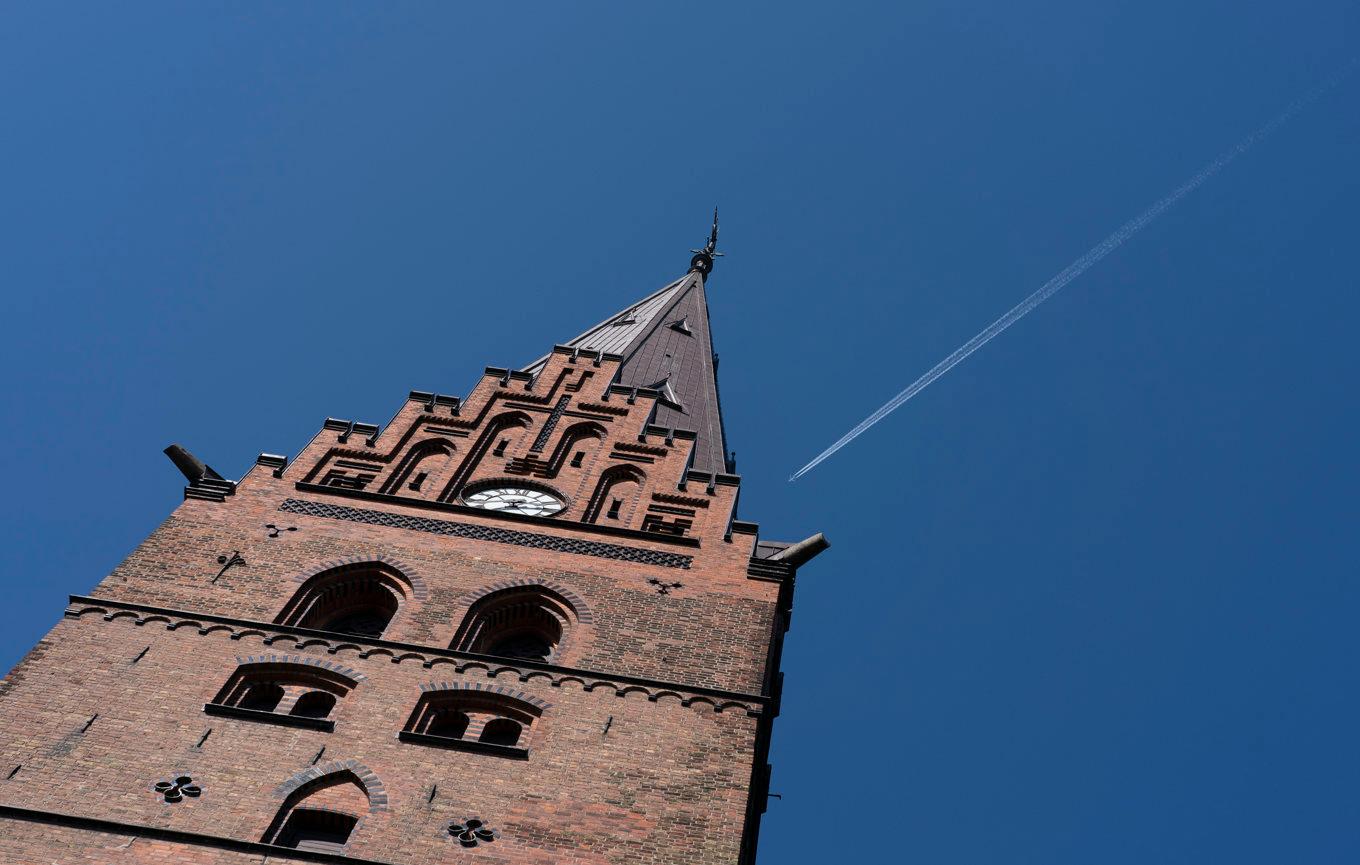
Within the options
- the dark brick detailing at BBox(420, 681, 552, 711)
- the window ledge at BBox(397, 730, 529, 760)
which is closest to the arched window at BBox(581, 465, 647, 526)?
the dark brick detailing at BBox(420, 681, 552, 711)

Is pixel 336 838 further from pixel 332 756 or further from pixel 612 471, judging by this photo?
pixel 612 471

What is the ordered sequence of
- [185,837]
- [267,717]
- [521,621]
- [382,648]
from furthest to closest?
[521,621] → [382,648] → [267,717] → [185,837]

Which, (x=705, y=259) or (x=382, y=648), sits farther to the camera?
(x=705, y=259)

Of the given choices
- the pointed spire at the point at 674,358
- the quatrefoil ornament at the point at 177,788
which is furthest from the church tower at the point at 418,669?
the pointed spire at the point at 674,358

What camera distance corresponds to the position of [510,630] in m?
24.9

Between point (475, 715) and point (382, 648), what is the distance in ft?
6.05

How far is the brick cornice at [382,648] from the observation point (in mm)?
22453

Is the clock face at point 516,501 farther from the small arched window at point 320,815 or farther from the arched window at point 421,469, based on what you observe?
the small arched window at point 320,815

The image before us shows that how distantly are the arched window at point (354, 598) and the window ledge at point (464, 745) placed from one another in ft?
11.1

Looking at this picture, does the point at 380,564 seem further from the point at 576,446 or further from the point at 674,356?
the point at 674,356

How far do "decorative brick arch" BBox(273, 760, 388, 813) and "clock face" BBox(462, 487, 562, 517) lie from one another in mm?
8092

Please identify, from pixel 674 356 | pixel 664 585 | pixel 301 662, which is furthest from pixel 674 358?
pixel 301 662

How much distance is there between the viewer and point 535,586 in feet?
82.2

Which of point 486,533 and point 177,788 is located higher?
point 486,533
